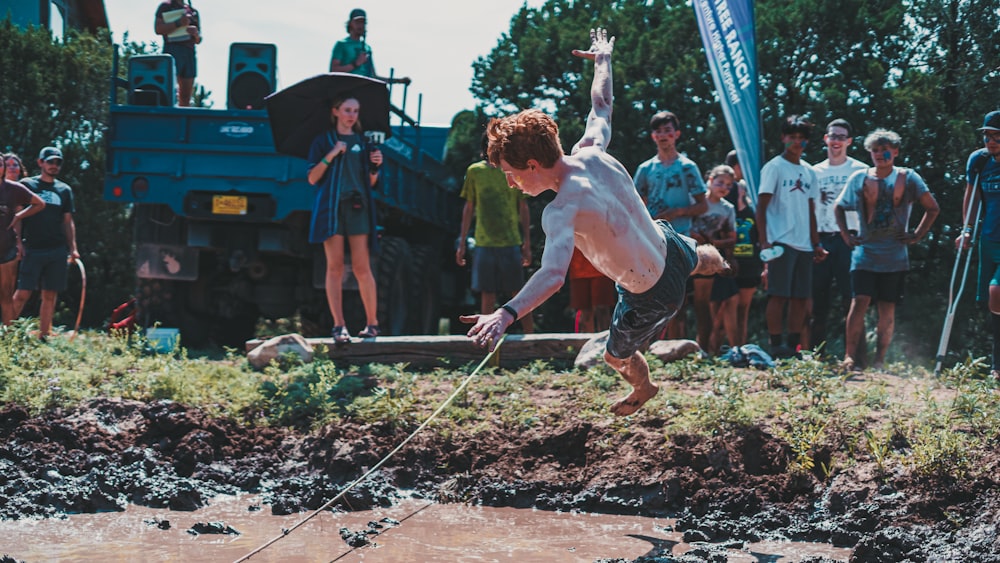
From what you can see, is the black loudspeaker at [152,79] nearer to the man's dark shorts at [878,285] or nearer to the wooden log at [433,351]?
the wooden log at [433,351]

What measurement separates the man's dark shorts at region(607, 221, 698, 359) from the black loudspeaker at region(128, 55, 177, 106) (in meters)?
6.82

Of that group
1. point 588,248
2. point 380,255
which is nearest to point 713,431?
point 588,248

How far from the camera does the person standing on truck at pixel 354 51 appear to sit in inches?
434

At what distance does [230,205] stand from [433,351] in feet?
9.38

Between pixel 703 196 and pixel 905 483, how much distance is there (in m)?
3.21

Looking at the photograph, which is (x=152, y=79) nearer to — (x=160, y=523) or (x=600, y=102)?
(x=160, y=523)

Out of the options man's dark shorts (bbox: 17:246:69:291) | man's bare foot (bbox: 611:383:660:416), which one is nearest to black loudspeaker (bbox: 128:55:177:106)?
man's dark shorts (bbox: 17:246:69:291)

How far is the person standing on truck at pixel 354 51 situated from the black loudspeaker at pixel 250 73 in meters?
0.68

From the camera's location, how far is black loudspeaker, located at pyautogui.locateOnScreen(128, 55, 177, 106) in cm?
1099

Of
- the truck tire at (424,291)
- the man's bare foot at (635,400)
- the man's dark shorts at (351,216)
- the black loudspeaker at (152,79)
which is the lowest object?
the man's bare foot at (635,400)

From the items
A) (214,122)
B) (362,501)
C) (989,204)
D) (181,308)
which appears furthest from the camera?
(181,308)

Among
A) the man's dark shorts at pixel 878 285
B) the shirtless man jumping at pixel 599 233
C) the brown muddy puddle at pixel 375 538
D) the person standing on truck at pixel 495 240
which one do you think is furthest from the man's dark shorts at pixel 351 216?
the man's dark shorts at pixel 878 285

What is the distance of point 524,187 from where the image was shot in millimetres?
5074

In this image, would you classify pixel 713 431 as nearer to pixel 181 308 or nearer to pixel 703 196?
pixel 703 196
